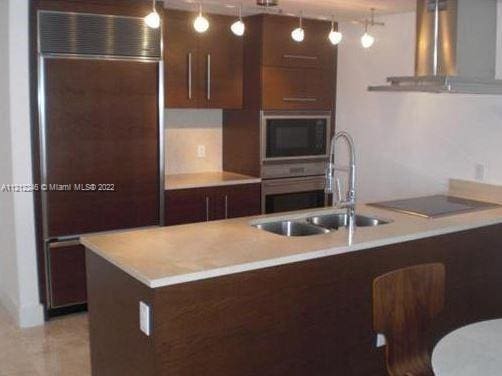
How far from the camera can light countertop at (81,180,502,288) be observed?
224 centimetres

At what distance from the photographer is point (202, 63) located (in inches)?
177

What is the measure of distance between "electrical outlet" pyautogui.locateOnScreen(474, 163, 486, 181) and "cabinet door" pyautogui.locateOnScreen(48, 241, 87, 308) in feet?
8.98

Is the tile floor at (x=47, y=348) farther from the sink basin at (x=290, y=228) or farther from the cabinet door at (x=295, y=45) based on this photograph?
the cabinet door at (x=295, y=45)

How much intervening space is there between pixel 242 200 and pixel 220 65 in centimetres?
109

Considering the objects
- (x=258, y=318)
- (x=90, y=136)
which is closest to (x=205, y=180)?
(x=90, y=136)

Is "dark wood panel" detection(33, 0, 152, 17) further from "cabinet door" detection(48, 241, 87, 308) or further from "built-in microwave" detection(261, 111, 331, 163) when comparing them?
"cabinet door" detection(48, 241, 87, 308)

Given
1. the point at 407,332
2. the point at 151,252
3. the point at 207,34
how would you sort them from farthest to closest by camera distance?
the point at 207,34 → the point at 151,252 → the point at 407,332

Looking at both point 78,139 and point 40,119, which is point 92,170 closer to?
point 78,139

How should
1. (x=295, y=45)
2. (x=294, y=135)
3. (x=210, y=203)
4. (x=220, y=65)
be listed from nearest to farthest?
(x=210, y=203), (x=220, y=65), (x=295, y=45), (x=294, y=135)

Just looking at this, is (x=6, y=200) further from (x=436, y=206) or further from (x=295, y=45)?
(x=436, y=206)

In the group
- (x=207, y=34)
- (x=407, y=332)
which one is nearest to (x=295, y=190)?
(x=207, y=34)

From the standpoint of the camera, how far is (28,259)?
385 centimetres

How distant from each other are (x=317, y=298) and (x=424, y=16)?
181 centimetres

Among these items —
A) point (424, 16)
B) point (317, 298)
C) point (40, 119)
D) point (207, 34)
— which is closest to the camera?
Result: point (317, 298)
